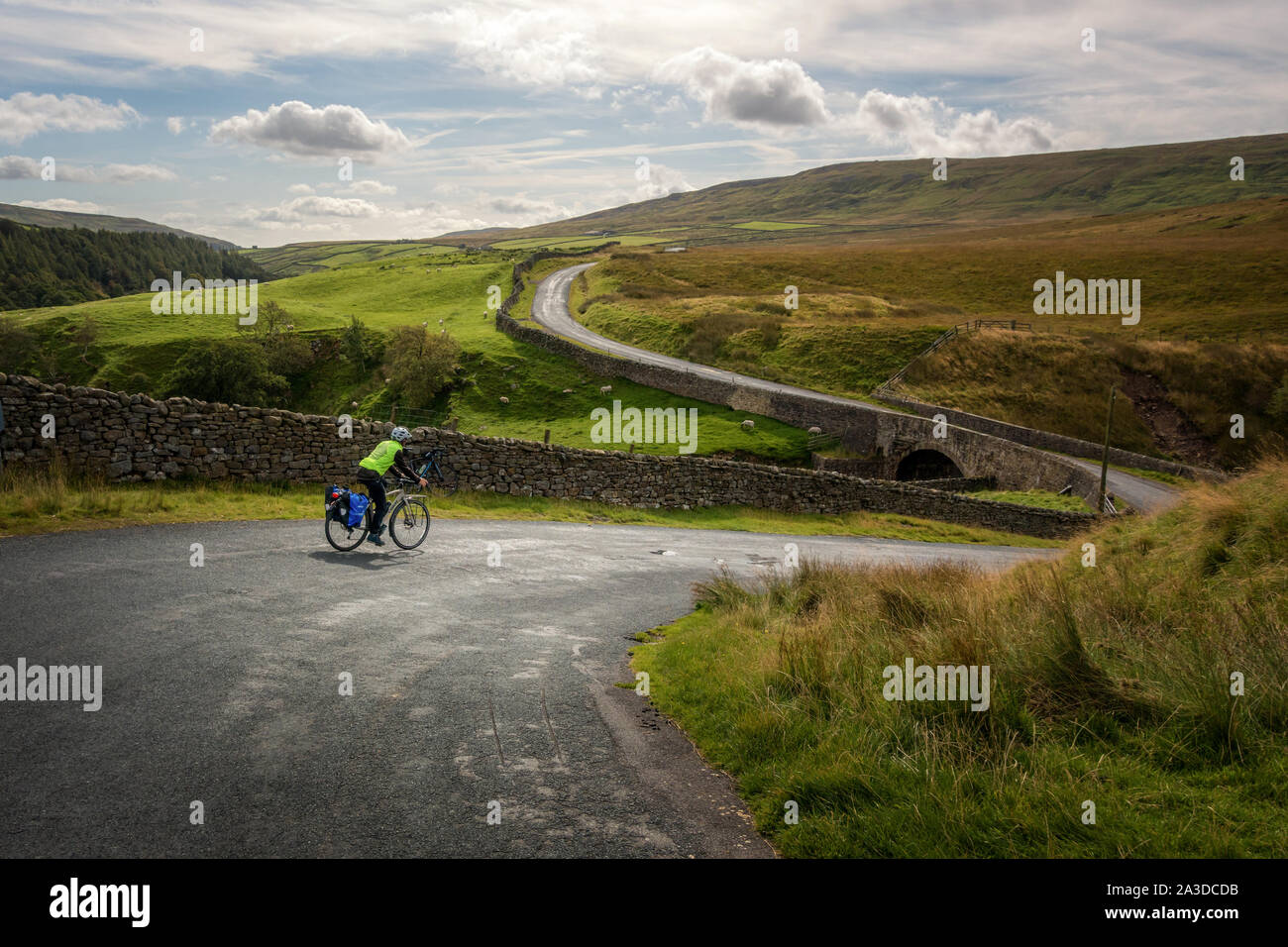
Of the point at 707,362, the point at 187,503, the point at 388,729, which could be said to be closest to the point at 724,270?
the point at 707,362

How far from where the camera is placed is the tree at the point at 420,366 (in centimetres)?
5147

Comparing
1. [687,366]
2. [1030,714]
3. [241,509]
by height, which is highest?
[687,366]

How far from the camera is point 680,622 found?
35.0 feet

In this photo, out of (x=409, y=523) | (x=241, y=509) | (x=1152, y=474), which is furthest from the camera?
(x=1152, y=474)

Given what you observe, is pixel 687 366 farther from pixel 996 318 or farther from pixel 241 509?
pixel 241 509

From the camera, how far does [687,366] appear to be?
5691 centimetres

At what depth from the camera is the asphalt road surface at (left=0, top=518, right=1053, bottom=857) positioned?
4.47 metres

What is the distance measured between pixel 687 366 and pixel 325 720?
52.2 metres

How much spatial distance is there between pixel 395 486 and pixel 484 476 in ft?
10.3

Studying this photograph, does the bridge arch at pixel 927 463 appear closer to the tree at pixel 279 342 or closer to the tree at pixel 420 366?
the tree at pixel 420 366

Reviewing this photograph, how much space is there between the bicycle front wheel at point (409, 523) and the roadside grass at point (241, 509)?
1.42 m

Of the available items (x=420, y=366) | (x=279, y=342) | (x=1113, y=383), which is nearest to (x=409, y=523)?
(x=420, y=366)

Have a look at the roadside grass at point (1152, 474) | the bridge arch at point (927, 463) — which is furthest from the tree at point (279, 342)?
Result: the roadside grass at point (1152, 474)
